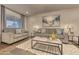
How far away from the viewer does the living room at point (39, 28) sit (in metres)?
1.78

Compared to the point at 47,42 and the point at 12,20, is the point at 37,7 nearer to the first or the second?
the point at 12,20

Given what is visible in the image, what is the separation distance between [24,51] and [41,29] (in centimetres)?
56

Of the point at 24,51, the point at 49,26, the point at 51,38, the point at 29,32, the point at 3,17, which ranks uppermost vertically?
the point at 3,17

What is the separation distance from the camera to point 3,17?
1.78 m

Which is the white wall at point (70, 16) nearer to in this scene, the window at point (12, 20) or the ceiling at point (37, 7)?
the ceiling at point (37, 7)

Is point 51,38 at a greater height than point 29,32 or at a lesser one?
lesser

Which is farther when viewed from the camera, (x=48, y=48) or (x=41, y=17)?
(x=41, y=17)

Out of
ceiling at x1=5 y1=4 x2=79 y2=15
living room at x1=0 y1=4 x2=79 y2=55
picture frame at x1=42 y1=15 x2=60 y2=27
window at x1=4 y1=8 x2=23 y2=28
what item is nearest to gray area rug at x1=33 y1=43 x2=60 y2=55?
living room at x1=0 y1=4 x2=79 y2=55

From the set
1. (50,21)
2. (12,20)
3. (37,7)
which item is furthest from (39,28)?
(12,20)

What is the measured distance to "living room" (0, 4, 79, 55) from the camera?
178 cm

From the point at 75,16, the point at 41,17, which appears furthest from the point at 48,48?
the point at 75,16

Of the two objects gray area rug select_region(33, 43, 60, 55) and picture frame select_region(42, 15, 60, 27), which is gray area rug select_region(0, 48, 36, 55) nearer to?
gray area rug select_region(33, 43, 60, 55)

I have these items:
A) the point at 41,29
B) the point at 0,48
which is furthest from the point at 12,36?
the point at 41,29
